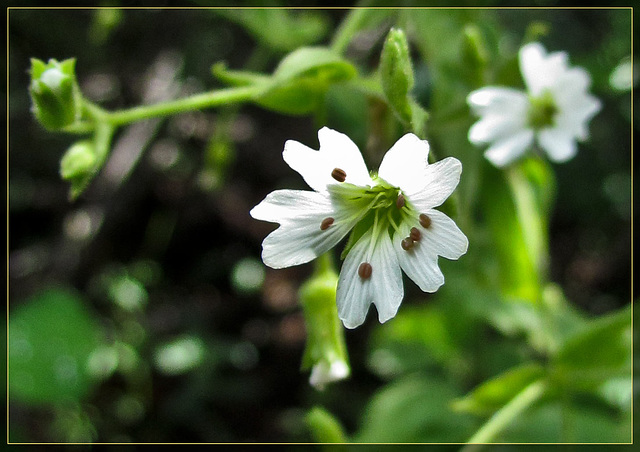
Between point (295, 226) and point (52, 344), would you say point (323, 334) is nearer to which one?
point (295, 226)

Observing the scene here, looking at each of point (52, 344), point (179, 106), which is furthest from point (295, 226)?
point (52, 344)

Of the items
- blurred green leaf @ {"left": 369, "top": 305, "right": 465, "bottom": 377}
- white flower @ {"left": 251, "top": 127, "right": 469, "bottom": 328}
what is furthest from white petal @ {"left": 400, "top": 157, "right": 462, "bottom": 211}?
blurred green leaf @ {"left": 369, "top": 305, "right": 465, "bottom": 377}

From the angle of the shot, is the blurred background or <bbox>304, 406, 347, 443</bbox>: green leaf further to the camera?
the blurred background

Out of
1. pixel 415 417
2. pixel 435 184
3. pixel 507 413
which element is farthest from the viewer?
pixel 415 417

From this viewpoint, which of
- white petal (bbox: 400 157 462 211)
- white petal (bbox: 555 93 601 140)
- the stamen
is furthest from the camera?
white petal (bbox: 555 93 601 140)

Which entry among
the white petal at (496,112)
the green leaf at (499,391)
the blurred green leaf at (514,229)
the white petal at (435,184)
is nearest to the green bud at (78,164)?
the white petal at (435,184)

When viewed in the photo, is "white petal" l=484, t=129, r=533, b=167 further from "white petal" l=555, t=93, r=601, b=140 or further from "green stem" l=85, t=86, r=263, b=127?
"green stem" l=85, t=86, r=263, b=127

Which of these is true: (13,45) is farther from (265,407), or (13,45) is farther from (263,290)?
(265,407)

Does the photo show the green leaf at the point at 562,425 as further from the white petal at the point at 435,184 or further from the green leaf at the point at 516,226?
the white petal at the point at 435,184
